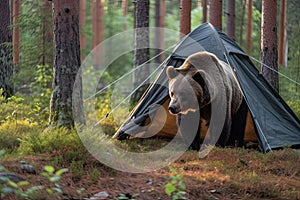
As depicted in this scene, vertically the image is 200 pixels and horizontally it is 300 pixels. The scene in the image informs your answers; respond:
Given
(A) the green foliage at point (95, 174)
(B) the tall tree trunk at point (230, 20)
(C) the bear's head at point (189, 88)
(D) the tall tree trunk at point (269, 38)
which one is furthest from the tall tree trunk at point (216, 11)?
(A) the green foliage at point (95, 174)

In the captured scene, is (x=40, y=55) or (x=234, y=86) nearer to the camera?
(x=234, y=86)

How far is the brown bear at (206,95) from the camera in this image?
796cm

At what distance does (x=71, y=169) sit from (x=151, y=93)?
10.3ft

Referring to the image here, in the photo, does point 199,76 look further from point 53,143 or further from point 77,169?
point 77,169

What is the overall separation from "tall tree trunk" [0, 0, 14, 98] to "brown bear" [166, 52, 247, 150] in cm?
616

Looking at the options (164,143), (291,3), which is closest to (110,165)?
(164,143)

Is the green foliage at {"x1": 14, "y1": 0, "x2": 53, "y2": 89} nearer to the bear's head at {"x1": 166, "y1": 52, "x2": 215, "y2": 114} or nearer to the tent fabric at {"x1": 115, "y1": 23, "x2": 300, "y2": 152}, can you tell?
the tent fabric at {"x1": 115, "y1": 23, "x2": 300, "y2": 152}

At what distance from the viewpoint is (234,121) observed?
9.06m

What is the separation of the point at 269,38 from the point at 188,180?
5855 mm

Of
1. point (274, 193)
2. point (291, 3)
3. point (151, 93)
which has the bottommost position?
point (274, 193)

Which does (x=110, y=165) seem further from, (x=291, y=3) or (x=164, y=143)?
(x=291, y=3)

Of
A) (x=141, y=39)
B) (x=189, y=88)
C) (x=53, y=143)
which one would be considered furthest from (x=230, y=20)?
(x=53, y=143)

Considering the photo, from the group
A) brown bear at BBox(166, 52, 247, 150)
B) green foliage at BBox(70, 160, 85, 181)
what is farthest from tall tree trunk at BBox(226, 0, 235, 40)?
green foliage at BBox(70, 160, 85, 181)

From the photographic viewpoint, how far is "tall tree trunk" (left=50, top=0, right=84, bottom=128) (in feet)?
25.4
